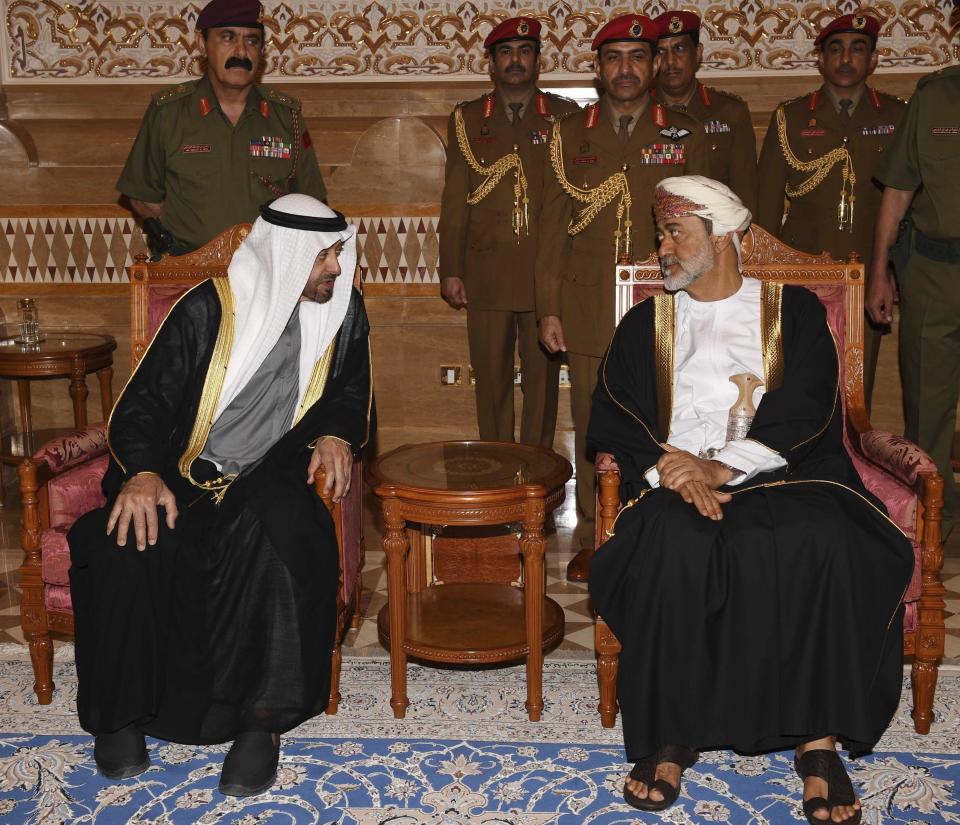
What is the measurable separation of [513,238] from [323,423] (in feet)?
6.85

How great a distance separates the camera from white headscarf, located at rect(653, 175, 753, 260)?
3.55 m

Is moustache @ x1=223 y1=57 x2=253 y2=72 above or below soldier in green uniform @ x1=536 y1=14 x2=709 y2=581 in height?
above

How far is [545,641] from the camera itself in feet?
12.4

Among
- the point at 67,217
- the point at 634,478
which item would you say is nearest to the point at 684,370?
the point at 634,478

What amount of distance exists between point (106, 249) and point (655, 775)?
4.59m

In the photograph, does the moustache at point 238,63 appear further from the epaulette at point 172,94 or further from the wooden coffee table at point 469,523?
the wooden coffee table at point 469,523

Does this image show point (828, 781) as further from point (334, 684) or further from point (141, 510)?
point (141, 510)

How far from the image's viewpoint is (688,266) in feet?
11.8

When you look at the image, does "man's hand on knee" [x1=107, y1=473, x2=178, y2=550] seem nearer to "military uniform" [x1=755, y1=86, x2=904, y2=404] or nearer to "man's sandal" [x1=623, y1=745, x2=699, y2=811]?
"man's sandal" [x1=623, y1=745, x2=699, y2=811]

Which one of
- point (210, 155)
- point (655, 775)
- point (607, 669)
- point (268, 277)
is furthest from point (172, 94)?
point (655, 775)

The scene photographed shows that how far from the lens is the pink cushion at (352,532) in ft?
12.5

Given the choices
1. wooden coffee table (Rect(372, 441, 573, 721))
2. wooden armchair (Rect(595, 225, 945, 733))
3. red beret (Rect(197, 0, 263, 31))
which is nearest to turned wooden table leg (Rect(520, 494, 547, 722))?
wooden coffee table (Rect(372, 441, 573, 721))

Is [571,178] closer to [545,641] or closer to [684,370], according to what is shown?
[684,370]

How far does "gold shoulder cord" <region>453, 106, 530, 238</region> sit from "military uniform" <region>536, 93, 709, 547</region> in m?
0.54
